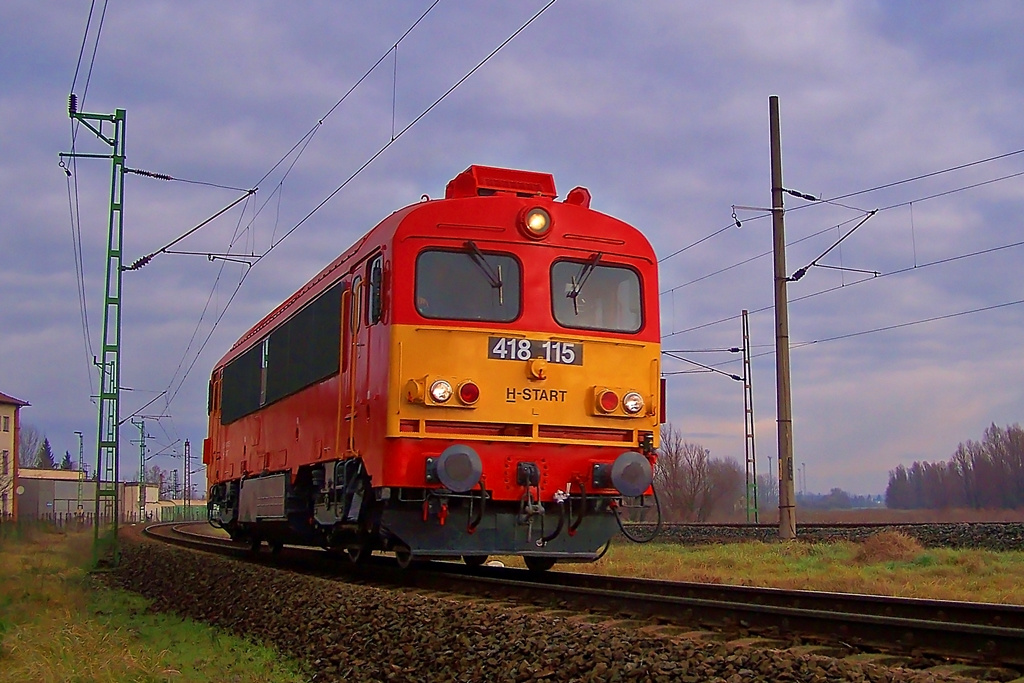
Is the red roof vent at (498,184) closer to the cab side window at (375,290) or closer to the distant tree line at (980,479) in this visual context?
the cab side window at (375,290)

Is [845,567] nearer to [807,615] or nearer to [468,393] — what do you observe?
[468,393]

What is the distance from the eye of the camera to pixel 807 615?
22.9ft

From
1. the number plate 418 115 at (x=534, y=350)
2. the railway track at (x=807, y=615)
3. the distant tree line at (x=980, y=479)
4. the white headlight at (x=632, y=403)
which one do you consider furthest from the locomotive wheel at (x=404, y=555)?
the distant tree line at (x=980, y=479)

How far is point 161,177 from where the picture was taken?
74.9 feet

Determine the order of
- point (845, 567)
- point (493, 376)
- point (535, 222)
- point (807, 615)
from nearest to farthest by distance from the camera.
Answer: point (807, 615) → point (493, 376) → point (535, 222) → point (845, 567)

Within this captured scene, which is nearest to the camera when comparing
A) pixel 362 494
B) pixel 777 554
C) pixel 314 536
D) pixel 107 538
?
pixel 362 494

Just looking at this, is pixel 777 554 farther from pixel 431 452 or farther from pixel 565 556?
pixel 431 452

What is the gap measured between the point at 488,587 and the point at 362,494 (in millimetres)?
1615

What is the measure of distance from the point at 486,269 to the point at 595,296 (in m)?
1.25

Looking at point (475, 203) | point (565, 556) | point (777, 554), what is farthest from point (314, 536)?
point (777, 554)

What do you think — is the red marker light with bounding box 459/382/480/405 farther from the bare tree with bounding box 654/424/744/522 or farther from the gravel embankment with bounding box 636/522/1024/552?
the bare tree with bounding box 654/424/744/522

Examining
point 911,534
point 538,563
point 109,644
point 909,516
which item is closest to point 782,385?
point 911,534

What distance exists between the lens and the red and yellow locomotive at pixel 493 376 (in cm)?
1020

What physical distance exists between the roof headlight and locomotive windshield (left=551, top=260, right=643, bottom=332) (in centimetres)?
38
